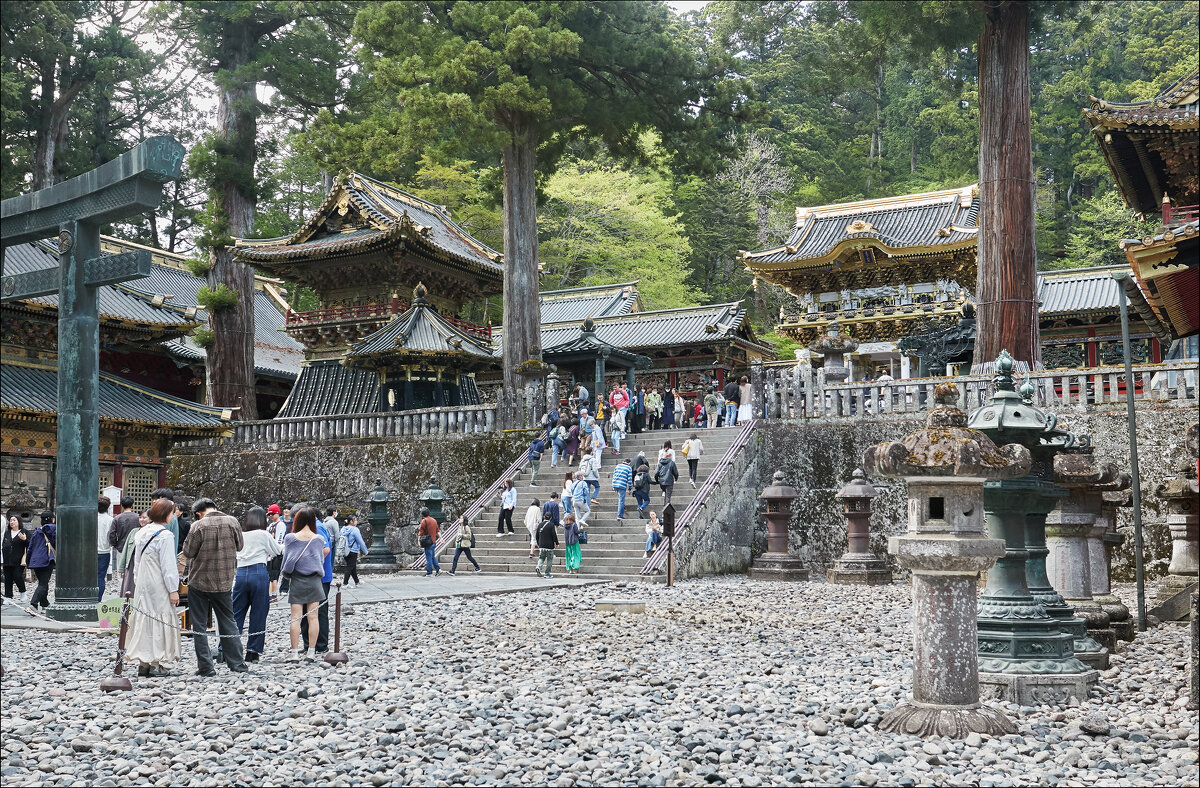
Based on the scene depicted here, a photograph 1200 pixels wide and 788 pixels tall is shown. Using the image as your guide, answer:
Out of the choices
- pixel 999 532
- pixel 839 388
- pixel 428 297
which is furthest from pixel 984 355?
pixel 428 297

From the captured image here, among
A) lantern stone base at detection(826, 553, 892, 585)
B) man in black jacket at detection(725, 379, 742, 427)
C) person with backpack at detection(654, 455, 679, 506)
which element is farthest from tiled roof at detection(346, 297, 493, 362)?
lantern stone base at detection(826, 553, 892, 585)

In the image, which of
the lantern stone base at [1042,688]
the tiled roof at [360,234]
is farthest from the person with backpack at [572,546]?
the tiled roof at [360,234]

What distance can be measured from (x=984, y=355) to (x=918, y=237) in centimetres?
1402

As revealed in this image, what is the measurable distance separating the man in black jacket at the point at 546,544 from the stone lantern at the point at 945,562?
9799 mm

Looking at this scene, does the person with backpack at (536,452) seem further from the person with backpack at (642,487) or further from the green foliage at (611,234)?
the green foliage at (611,234)

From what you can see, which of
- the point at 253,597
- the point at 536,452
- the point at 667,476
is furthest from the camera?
the point at 536,452

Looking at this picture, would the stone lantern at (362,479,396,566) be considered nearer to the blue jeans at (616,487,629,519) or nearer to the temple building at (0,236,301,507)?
the blue jeans at (616,487,629,519)

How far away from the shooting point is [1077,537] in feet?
29.8

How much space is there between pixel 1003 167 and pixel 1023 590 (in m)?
12.2

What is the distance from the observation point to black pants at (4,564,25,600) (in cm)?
1402

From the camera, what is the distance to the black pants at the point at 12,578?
46.0 ft

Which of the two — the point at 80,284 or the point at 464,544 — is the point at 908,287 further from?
the point at 80,284

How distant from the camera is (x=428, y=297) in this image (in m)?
28.0

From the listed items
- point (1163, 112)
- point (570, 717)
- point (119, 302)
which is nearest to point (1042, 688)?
point (570, 717)
